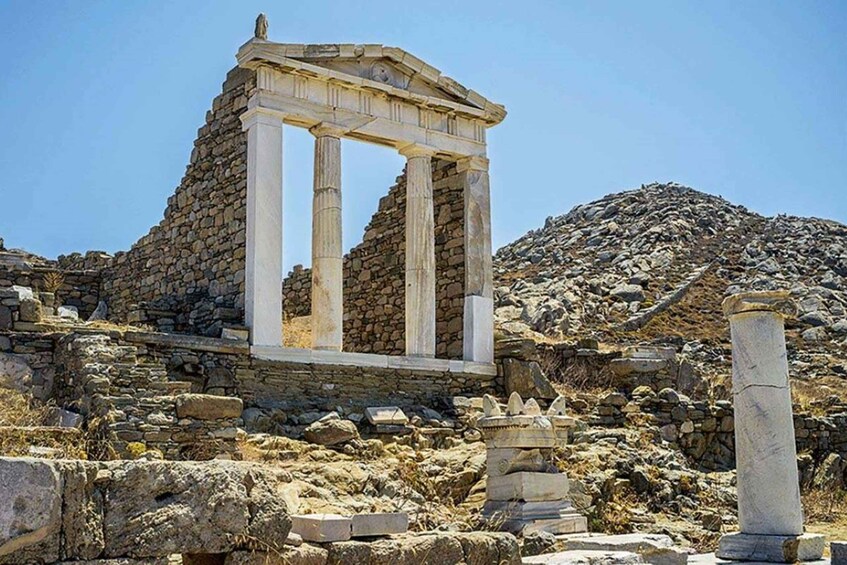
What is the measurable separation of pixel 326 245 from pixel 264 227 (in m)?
1.08

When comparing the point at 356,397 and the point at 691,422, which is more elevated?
the point at 356,397

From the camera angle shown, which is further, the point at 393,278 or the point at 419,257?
the point at 393,278

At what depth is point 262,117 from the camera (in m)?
17.6

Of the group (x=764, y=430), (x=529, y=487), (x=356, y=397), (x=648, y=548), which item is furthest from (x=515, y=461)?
(x=356, y=397)

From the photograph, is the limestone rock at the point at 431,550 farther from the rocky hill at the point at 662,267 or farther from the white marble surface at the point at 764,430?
the rocky hill at the point at 662,267

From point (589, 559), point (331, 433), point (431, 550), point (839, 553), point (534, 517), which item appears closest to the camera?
point (431, 550)

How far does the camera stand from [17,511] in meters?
5.05

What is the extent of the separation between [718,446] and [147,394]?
1013 cm

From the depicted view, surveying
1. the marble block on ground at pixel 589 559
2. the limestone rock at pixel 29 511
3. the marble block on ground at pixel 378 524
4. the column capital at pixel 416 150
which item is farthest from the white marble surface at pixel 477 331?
the limestone rock at pixel 29 511

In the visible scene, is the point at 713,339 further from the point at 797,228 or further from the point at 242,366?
the point at 242,366

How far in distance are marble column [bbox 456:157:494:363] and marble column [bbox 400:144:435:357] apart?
1.01 metres

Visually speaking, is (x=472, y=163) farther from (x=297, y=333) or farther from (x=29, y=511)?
(x=29, y=511)

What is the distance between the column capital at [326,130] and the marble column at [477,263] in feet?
9.91

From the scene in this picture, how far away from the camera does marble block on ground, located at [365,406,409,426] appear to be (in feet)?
51.7
